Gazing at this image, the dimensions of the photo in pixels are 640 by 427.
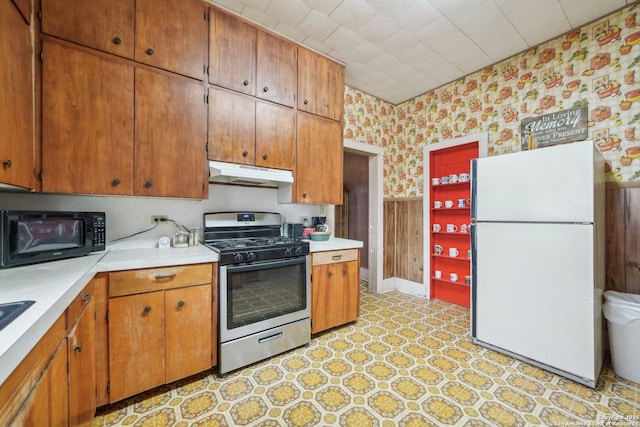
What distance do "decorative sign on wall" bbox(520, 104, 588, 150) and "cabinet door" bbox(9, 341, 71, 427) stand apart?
3.39 metres

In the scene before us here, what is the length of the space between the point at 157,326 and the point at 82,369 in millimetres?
400

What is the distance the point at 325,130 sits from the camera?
108 inches

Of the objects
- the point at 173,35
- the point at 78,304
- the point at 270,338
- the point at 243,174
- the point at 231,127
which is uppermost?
the point at 173,35

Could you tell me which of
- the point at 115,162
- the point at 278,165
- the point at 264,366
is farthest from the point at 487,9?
the point at 264,366

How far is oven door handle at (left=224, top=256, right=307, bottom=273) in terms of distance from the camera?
1870mm

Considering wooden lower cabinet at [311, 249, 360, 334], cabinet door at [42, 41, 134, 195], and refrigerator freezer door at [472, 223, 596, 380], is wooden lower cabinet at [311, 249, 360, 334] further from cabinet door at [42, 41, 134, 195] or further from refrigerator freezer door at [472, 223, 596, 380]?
cabinet door at [42, 41, 134, 195]

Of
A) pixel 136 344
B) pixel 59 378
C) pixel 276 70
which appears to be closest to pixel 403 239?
pixel 276 70

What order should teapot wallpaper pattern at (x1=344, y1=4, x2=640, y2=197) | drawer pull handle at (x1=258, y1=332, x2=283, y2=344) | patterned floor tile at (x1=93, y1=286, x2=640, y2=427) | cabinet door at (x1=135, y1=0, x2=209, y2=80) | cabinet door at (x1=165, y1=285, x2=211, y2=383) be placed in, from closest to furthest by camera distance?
patterned floor tile at (x1=93, y1=286, x2=640, y2=427)
cabinet door at (x1=165, y1=285, x2=211, y2=383)
cabinet door at (x1=135, y1=0, x2=209, y2=80)
drawer pull handle at (x1=258, y1=332, x2=283, y2=344)
teapot wallpaper pattern at (x1=344, y1=4, x2=640, y2=197)

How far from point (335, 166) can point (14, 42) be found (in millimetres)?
2307

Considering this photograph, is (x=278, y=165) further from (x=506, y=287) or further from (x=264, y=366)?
(x=506, y=287)

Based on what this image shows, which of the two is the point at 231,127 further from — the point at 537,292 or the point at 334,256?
the point at 537,292

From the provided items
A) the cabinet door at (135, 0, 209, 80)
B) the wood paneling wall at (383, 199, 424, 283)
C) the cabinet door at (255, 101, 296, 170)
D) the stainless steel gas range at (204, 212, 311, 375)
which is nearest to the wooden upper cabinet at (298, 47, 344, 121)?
the cabinet door at (255, 101, 296, 170)

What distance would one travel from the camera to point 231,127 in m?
2.14

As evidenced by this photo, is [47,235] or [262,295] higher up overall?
[47,235]
